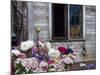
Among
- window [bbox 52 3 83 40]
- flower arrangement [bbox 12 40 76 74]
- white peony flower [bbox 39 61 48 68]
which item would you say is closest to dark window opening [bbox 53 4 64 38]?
window [bbox 52 3 83 40]

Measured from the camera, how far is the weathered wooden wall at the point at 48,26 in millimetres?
2096

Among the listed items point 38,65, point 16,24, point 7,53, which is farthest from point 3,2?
point 38,65

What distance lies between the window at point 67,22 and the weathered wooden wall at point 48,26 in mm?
44

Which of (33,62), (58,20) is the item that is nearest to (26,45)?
(33,62)

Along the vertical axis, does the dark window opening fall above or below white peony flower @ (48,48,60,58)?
above

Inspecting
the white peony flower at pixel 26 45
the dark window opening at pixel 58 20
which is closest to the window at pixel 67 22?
the dark window opening at pixel 58 20

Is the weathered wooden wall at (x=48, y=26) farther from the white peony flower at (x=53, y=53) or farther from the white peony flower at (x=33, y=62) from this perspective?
the white peony flower at (x=33, y=62)

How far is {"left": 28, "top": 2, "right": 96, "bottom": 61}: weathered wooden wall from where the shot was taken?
6.88 ft

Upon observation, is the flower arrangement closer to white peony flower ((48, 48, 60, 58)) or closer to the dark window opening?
white peony flower ((48, 48, 60, 58))

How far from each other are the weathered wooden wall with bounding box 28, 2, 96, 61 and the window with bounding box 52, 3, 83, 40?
0.14 feet

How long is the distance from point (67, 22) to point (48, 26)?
6.5 inches

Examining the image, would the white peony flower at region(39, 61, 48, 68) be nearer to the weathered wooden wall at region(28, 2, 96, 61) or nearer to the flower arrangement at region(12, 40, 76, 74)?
the flower arrangement at region(12, 40, 76, 74)

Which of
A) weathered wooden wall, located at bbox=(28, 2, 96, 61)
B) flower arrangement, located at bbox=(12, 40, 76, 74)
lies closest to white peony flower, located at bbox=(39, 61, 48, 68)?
flower arrangement, located at bbox=(12, 40, 76, 74)

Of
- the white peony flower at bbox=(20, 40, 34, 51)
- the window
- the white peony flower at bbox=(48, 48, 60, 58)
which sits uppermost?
the window
